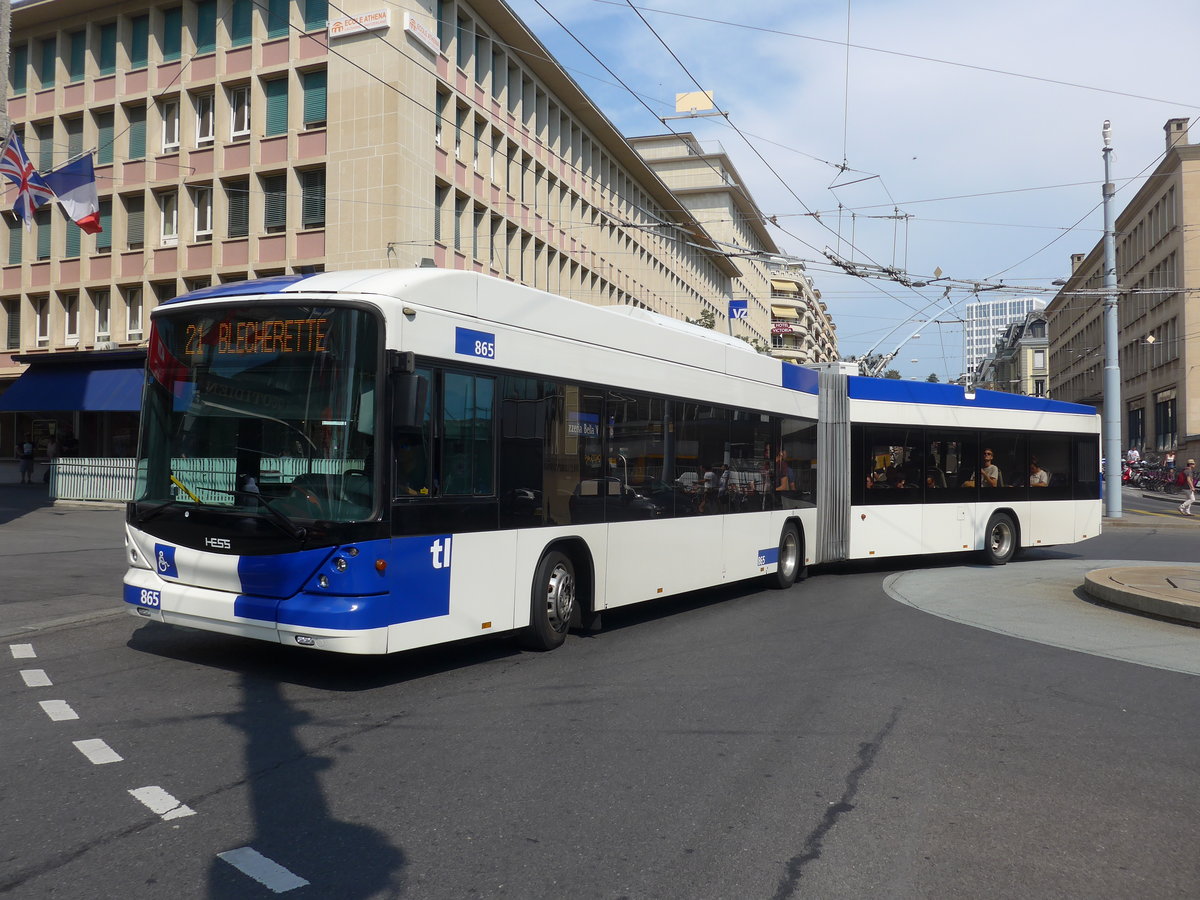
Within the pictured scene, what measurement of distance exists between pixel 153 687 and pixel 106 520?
1656 centimetres

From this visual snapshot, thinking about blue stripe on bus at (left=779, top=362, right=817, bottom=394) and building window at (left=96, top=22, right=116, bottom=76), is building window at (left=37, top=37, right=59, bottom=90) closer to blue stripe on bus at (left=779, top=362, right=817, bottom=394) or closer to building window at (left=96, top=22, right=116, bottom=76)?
building window at (left=96, top=22, right=116, bottom=76)

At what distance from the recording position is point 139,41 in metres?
33.2

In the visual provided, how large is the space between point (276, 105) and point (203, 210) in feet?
13.8

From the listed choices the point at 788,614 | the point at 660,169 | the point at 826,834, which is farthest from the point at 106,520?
the point at 660,169

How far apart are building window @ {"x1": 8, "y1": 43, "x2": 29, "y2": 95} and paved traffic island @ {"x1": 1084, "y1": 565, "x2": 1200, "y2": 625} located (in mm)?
36593

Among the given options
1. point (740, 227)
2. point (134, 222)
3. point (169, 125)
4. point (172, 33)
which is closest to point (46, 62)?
point (172, 33)

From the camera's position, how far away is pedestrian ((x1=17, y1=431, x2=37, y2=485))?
109ft

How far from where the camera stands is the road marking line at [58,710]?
6.03 m

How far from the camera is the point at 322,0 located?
2970 cm

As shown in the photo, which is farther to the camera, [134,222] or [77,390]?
[134,222]

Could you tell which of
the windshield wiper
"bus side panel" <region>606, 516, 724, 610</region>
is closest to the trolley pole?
"bus side panel" <region>606, 516, 724, 610</region>

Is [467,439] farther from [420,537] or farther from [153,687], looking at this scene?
[153,687]

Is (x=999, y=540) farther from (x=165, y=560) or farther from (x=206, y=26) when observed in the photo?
(x=206, y=26)

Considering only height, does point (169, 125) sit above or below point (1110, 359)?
above
